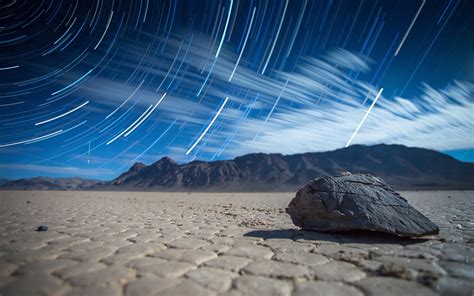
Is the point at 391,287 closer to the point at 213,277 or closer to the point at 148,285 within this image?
the point at 213,277

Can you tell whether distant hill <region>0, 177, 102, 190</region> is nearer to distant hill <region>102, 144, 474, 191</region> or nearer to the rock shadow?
distant hill <region>102, 144, 474, 191</region>

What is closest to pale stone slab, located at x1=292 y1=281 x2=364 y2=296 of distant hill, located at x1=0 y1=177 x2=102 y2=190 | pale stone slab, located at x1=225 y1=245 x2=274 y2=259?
pale stone slab, located at x1=225 y1=245 x2=274 y2=259

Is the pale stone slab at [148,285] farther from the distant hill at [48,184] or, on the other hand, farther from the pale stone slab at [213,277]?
the distant hill at [48,184]

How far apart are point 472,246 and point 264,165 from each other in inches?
3606

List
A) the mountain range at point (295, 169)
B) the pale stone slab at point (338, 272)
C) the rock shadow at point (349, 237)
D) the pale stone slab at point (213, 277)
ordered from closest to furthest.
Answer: the pale stone slab at point (213, 277), the pale stone slab at point (338, 272), the rock shadow at point (349, 237), the mountain range at point (295, 169)

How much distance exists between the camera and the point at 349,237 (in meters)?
3.43

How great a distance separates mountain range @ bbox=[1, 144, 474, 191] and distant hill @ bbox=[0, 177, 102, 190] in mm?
47363

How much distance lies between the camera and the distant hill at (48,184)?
134m

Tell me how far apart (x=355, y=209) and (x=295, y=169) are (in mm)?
87153

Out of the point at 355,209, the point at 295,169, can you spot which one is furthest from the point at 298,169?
the point at 355,209

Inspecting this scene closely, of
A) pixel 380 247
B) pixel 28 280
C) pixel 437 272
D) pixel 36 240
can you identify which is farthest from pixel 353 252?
pixel 36 240

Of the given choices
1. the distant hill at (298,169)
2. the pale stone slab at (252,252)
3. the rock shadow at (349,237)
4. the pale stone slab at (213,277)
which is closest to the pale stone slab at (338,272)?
the pale stone slab at (252,252)

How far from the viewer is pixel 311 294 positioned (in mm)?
1650

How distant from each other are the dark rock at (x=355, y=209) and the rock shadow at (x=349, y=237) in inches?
4.3
